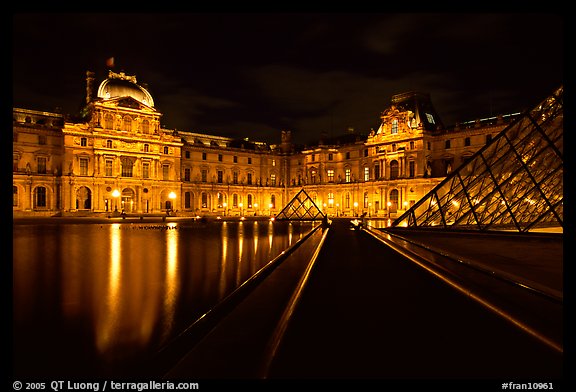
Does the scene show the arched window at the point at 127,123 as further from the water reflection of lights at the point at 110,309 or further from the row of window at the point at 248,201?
the water reflection of lights at the point at 110,309

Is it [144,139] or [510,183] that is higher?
[144,139]

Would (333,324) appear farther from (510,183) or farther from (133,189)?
(133,189)

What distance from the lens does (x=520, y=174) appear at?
60.7 feet

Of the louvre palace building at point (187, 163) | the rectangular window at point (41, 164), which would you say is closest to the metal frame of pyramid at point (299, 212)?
the louvre palace building at point (187, 163)

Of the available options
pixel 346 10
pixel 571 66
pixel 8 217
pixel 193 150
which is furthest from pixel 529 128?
pixel 193 150

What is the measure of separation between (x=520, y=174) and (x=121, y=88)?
46780mm

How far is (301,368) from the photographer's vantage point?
307cm

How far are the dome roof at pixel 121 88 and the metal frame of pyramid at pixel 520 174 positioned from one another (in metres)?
42.5

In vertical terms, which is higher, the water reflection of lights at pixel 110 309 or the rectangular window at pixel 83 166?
the rectangular window at pixel 83 166

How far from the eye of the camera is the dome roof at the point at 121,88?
4906 centimetres

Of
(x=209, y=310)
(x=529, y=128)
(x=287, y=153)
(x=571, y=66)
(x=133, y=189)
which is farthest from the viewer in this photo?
(x=287, y=153)

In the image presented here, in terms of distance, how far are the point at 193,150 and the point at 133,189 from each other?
12.1 m

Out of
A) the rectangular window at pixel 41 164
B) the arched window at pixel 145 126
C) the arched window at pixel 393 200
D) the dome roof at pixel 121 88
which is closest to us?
the rectangular window at pixel 41 164

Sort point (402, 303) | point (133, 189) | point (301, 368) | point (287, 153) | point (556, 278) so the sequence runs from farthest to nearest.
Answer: point (287, 153)
point (133, 189)
point (556, 278)
point (402, 303)
point (301, 368)
